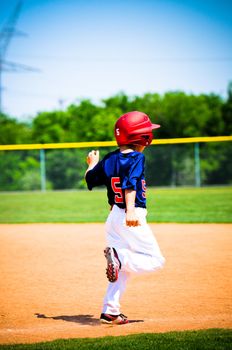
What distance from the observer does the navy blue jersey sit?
4.16m

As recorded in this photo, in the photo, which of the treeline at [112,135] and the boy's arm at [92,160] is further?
the treeline at [112,135]

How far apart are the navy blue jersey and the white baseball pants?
0.33 ft

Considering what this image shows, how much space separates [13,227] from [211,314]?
25.7 feet

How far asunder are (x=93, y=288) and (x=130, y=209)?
2060mm

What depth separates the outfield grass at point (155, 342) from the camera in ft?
11.9

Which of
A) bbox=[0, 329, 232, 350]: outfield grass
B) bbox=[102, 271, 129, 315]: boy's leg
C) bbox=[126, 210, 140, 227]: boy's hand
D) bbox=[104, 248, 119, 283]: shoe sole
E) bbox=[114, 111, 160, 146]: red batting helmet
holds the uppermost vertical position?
bbox=[114, 111, 160, 146]: red batting helmet

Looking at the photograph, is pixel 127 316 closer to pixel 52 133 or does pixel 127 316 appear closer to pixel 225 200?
pixel 225 200

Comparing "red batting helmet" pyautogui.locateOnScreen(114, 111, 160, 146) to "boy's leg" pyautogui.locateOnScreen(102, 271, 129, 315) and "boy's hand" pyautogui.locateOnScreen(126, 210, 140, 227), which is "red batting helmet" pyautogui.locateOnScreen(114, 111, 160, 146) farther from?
"boy's leg" pyautogui.locateOnScreen(102, 271, 129, 315)

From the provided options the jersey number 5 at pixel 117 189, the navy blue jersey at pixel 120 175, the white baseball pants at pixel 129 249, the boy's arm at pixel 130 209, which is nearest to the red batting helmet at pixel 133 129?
the navy blue jersey at pixel 120 175

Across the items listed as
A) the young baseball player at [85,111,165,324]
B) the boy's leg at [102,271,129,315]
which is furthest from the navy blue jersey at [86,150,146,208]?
the boy's leg at [102,271,129,315]

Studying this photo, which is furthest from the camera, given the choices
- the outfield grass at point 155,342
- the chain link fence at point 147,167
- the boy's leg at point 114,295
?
the chain link fence at point 147,167

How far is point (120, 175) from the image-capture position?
4250 millimetres

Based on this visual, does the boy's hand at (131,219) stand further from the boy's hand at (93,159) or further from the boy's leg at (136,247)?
the boy's hand at (93,159)

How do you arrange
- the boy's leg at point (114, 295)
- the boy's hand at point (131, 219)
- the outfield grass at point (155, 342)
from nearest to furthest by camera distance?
the outfield grass at point (155, 342) → the boy's hand at point (131, 219) → the boy's leg at point (114, 295)
